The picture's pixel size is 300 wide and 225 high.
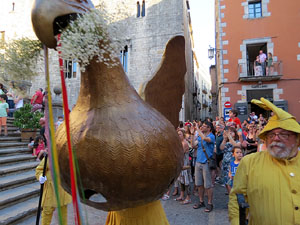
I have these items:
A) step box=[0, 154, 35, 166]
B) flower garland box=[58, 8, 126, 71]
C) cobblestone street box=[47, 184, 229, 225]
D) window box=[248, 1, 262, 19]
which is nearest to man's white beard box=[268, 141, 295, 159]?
flower garland box=[58, 8, 126, 71]

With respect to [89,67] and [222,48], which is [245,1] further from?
[89,67]

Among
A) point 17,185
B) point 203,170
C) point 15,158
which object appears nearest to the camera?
point 203,170

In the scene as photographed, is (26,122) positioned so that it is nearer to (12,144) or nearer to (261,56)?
(12,144)

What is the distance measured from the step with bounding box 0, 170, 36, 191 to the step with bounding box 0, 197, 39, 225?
1.57 ft

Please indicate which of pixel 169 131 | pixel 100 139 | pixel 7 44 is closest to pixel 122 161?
pixel 100 139

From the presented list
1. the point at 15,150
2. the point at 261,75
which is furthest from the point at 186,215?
the point at 261,75

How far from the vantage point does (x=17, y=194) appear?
14.5ft

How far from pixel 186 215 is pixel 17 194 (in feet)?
10.4

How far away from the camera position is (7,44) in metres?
1.25

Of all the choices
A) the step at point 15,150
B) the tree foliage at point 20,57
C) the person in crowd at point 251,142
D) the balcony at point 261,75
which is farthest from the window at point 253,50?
the tree foliage at point 20,57

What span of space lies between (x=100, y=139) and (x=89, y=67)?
1.39 feet

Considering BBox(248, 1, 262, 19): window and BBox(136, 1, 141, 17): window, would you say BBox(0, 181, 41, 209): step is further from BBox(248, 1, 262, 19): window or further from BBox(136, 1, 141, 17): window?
BBox(248, 1, 262, 19): window

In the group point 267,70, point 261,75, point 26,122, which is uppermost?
point 267,70

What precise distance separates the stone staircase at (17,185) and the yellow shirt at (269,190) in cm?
346
